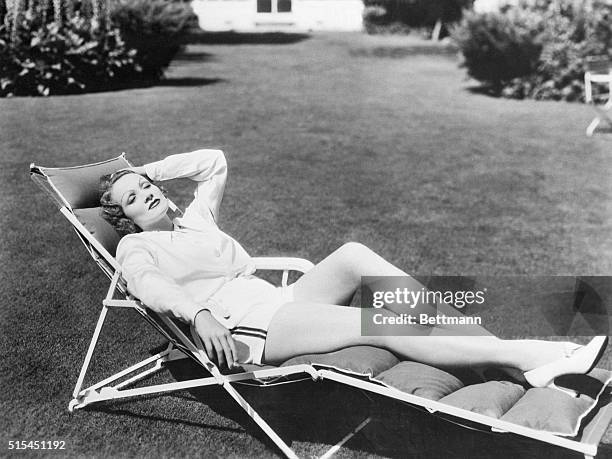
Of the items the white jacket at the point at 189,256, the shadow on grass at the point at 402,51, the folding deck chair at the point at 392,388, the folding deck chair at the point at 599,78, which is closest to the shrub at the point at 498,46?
the shadow on grass at the point at 402,51

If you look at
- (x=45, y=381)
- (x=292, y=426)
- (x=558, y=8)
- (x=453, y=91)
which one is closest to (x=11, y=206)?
(x=45, y=381)

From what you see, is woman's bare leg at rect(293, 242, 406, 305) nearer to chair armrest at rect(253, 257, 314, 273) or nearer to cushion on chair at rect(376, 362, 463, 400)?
chair armrest at rect(253, 257, 314, 273)

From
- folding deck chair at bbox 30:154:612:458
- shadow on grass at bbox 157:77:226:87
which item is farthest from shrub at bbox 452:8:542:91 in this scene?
folding deck chair at bbox 30:154:612:458

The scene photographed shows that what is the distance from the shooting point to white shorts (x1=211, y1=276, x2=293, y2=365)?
8.48ft

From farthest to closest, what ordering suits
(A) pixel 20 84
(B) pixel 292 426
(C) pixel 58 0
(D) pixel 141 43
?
(D) pixel 141 43, (C) pixel 58 0, (A) pixel 20 84, (B) pixel 292 426

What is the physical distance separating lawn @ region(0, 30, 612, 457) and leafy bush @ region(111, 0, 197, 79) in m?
0.38

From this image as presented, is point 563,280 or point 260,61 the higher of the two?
point 260,61

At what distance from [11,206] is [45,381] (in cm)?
220

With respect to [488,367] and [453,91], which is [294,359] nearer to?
[488,367]

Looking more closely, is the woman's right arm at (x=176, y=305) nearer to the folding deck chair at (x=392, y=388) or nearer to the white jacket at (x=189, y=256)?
the white jacket at (x=189, y=256)

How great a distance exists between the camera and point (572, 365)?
7.34 feet

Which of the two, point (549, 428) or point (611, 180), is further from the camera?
point (611, 180)

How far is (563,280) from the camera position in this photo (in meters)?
4.24

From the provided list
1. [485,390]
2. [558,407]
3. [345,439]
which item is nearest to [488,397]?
[485,390]
